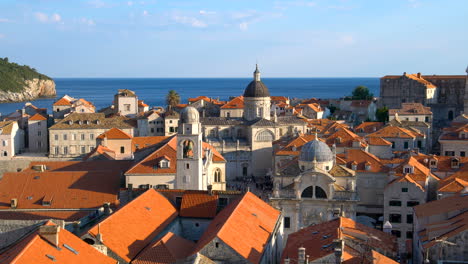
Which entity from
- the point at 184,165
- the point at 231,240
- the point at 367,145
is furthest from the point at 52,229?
the point at 367,145

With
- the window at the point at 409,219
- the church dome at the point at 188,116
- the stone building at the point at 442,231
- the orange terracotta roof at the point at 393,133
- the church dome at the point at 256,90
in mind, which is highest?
the church dome at the point at 256,90

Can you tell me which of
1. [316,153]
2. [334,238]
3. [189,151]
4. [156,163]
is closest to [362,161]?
[316,153]

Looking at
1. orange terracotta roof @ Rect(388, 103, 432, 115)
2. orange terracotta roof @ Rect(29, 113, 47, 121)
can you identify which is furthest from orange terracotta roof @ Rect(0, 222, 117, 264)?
orange terracotta roof @ Rect(388, 103, 432, 115)

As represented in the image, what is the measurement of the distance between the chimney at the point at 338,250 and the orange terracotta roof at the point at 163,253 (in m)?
7.28

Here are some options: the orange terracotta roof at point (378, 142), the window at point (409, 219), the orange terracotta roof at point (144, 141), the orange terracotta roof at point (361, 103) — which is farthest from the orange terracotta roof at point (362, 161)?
the orange terracotta roof at point (361, 103)

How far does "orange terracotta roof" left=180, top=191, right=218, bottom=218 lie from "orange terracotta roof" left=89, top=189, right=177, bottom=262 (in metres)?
0.76

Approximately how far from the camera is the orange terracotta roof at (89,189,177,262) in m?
28.9

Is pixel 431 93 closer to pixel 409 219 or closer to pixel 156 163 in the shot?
pixel 409 219

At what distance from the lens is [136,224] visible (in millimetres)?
31734

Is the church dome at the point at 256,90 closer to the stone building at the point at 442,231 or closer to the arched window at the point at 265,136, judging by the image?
the arched window at the point at 265,136

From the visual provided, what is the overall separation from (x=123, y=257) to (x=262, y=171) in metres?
42.9

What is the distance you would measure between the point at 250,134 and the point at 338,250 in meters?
45.4

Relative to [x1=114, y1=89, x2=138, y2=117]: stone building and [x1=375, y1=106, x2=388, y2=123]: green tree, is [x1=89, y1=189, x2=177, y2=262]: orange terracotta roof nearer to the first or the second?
[x1=114, y1=89, x2=138, y2=117]: stone building

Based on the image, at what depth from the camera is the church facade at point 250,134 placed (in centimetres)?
6938
